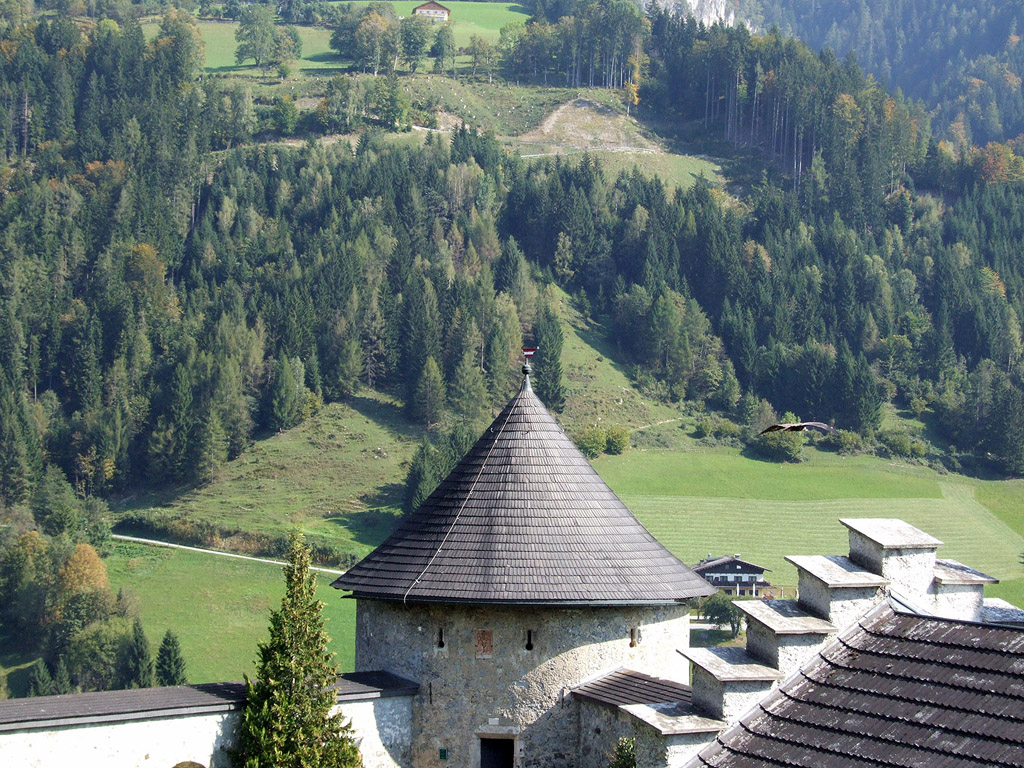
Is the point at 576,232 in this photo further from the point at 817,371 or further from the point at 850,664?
the point at 850,664

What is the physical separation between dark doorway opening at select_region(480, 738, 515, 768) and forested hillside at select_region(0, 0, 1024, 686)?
291ft

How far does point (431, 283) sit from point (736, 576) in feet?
220

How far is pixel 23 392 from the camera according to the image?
466ft

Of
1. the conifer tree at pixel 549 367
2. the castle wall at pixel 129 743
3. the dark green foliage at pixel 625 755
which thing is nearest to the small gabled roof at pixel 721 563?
the conifer tree at pixel 549 367

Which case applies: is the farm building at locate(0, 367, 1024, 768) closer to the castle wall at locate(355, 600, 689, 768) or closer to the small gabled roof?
the castle wall at locate(355, 600, 689, 768)

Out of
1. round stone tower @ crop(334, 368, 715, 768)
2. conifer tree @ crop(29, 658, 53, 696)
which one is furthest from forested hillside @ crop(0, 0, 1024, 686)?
round stone tower @ crop(334, 368, 715, 768)

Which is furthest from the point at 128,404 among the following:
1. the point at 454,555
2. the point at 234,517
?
the point at 454,555

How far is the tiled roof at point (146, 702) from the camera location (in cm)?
1748

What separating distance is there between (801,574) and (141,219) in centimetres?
16605

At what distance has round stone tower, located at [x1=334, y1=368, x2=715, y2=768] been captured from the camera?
2042cm

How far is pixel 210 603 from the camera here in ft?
295

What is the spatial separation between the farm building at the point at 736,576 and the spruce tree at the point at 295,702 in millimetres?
72134

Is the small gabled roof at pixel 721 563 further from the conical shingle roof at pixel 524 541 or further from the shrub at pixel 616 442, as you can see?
the conical shingle roof at pixel 524 541

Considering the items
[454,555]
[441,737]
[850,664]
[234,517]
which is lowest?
[234,517]
